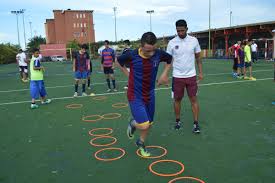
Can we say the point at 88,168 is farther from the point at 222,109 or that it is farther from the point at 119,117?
the point at 222,109

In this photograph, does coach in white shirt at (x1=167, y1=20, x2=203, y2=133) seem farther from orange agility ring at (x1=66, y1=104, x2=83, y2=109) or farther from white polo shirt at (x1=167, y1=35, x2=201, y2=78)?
orange agility ring at (x1=66, y1=104, x2=83, y2=109)

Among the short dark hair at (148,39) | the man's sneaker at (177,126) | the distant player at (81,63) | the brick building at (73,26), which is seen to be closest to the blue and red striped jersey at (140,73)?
the short dark hair at (148,39)

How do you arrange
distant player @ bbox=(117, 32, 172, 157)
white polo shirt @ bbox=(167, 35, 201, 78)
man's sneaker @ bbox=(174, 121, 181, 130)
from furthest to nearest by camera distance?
1. man's sneaker @ bbox=(174, 121, 181, 130)
2. white polo shirt @ bbox=(167, 35, 201, 78)
3. distant player @ bbox=(117, 32, 172, 157)

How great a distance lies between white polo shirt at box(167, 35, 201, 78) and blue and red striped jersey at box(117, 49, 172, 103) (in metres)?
1.14

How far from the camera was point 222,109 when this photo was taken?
7703 millimetres

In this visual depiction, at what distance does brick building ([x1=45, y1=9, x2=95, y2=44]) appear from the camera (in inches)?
3772

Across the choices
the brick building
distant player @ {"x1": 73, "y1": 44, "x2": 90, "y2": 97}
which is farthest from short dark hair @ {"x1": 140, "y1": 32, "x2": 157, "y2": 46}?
the brick building

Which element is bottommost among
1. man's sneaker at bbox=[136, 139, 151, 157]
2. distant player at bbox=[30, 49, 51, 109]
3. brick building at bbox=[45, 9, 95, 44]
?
man's sneaker at bbox=[136, 139, 151, 157]

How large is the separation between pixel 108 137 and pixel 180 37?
242 cm

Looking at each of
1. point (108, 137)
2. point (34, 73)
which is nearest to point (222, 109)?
point (108, 137)

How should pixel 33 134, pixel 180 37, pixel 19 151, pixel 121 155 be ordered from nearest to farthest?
pixel 121 155 → pixel 19 151 → pixel 180 37 → pixel 33 134

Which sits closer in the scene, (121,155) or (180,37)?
(121,155)

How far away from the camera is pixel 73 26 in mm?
96188

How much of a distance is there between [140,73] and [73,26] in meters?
96.6
